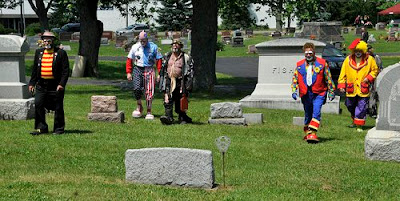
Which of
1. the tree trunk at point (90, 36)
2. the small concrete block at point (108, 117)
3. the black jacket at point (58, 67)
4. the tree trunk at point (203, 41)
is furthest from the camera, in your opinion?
the tree trunk at point (90, 36)

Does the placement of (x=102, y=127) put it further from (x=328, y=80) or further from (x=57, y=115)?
(x=328, y=80)

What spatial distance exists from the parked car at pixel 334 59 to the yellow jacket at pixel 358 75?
13.3 meters

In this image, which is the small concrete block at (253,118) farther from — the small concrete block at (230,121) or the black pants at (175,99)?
the black pants at (175,99)

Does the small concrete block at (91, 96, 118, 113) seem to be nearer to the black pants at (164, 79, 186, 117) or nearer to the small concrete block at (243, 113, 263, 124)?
the black pants at (164, 79, 186, 117)

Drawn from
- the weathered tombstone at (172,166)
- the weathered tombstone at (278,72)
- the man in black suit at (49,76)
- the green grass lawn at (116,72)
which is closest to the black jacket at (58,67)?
the man in black suit at (49,76)

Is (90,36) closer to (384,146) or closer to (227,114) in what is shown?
(227,114)

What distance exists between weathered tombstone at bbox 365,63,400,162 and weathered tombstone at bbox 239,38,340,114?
6.68 metres

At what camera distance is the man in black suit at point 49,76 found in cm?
1231

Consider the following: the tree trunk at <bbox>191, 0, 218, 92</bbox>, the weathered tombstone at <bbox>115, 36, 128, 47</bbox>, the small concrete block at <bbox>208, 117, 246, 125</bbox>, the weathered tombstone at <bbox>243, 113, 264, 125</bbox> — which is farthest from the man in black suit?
the weathered tombstone at <bbox>115, 36, 128, 47</bbox>

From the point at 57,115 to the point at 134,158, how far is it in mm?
4301

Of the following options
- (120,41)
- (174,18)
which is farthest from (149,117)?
(174,18)

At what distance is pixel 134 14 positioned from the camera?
105 ft

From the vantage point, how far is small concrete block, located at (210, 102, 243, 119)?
48.6ft

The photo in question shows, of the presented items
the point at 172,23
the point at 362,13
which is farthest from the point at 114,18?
the point at 362,13
